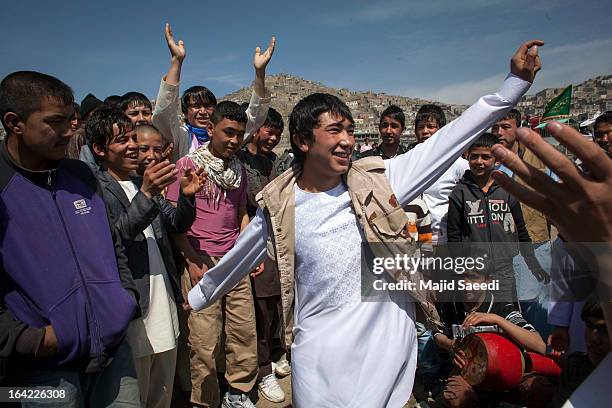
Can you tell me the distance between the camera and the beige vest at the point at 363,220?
6.10ft

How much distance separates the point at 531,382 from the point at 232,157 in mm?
2867

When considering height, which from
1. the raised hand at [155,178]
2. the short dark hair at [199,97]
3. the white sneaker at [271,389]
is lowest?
the white sneaker at [271,389]

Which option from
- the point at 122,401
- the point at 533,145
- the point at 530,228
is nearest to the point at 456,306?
the point at 530,228

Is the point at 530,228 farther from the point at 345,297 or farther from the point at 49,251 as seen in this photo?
the point at 49,251

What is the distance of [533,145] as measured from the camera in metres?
0.70

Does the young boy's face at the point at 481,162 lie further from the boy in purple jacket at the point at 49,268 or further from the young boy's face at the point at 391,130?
the boy in purple jacket at the point at 49,268

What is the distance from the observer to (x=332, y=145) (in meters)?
2.00

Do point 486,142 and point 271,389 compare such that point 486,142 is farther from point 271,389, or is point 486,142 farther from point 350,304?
point 271,389

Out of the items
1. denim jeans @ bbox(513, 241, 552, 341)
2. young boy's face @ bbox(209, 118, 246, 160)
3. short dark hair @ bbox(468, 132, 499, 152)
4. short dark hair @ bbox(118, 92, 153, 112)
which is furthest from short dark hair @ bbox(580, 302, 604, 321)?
short dark hair @ bbox(118, 92, 153, 112)

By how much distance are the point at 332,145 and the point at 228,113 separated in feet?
5.45

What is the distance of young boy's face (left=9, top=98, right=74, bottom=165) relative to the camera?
1.80 meters

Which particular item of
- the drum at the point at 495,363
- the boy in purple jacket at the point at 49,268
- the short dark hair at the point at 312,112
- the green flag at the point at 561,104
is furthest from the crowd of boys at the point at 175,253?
the green flag at the point at 561,104

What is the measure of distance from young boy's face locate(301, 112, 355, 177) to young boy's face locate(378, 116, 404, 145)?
9.40 feet

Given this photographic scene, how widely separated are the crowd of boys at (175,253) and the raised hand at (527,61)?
0.32 meters
